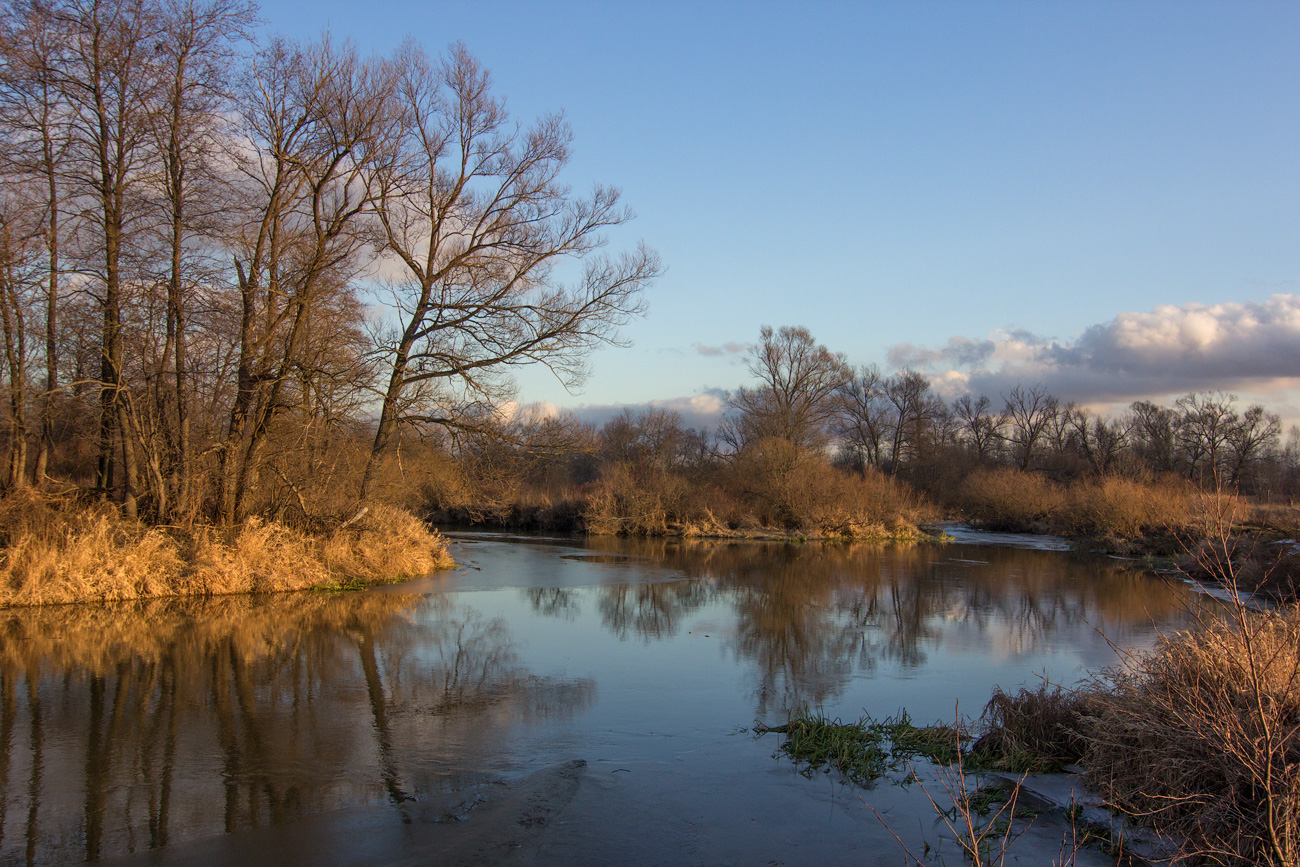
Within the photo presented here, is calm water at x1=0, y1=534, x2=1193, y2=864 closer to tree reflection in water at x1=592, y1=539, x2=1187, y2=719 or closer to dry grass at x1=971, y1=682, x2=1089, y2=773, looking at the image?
tree reflection in water at x1=592, y1=539, x2=1187, y2=719

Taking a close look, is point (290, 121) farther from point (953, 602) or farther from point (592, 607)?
point (953, 602)

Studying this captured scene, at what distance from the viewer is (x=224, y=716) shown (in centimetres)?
670

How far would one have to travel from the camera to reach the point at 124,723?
639 centimetres

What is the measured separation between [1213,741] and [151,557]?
546 inches

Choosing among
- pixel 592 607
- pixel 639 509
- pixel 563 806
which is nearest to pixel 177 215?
pixel 592 607

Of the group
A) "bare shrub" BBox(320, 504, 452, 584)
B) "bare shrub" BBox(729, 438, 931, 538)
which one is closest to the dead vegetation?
"bare shrub" BBox(320, 504, 452, 584)

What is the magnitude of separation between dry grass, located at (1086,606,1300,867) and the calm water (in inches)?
24.3

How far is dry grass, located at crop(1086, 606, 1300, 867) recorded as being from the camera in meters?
3.91

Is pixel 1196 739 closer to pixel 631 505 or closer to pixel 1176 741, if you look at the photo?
pixel 1176 741

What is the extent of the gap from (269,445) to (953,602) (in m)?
14.1

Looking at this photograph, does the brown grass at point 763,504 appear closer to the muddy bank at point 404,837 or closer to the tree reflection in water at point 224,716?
the tree reflection in water at point 224,716

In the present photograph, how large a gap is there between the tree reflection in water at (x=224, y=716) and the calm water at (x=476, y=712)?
Result: 30 mm

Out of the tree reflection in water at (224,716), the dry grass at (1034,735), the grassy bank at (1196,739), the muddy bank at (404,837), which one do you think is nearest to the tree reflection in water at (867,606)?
the dry grass at (1034,735)

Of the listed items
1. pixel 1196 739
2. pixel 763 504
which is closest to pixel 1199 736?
pixel 1196 739
